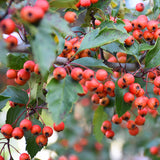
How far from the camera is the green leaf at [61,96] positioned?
3.77 ft

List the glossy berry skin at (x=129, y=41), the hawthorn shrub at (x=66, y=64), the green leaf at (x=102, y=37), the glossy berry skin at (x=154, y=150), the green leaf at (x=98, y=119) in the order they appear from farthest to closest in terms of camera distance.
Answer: the glossy berry skin at (x=154, y=150), the green leaf at (x=98, y=119), the glossy berry skin at (x=129, y=41), the green leaf at (x=102, y=37), the hawthorn shrub at (x=66, y=64)

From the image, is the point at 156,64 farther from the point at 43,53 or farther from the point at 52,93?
the point at 43,53

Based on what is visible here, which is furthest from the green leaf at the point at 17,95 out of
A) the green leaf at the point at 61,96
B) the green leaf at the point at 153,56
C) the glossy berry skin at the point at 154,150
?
the glossy berry skin at the point at 154,150

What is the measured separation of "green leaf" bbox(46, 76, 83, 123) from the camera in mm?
1150

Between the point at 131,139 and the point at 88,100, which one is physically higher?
the point at 88,100

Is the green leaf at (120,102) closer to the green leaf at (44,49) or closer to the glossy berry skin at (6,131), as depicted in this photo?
the glossy berry skin at (6,131)

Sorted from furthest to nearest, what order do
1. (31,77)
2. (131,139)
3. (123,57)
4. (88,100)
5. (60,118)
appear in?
(131,139)
(88,100)
(123,57)
(31,77)
(60,118)

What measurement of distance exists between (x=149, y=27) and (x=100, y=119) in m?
0.88

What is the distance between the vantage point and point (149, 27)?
1.67 metres

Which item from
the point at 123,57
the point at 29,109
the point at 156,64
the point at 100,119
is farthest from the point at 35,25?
the point at 100,119

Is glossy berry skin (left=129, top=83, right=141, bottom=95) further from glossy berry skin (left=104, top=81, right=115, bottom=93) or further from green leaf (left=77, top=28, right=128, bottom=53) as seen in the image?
green leaf (left=77, top=28, right=128, bottom=53)

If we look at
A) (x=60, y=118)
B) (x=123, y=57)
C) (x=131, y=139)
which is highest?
(x=60, y=118)

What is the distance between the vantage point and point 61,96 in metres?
1.18

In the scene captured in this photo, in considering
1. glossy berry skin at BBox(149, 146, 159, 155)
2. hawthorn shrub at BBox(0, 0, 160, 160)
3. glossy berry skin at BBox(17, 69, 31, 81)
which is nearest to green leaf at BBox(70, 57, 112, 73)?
hawthorn shrub at BBox(0, 0, 160, 160)
